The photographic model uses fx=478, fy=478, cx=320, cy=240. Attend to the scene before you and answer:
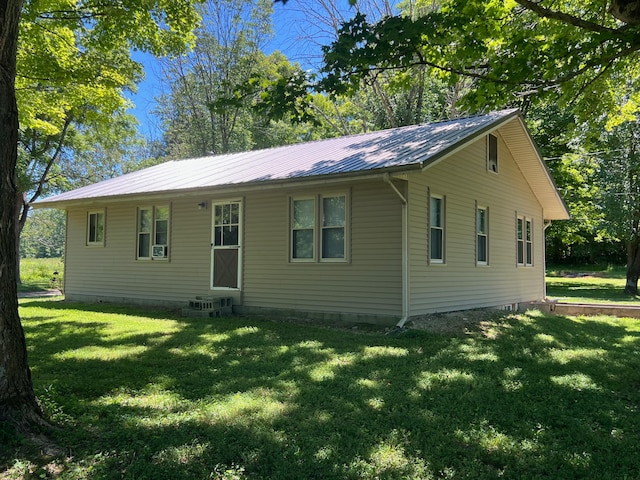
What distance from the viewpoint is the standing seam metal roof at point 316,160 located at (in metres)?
8.83

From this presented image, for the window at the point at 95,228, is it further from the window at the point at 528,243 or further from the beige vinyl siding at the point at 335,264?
the window at the point at 528,243

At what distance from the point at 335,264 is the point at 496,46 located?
20.4 feet

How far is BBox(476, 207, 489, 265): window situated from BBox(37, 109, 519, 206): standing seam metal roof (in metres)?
2.32

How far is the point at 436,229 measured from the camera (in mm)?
10094

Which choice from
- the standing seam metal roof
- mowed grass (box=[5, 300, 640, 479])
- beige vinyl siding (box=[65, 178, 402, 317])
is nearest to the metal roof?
the standing seam metal roof

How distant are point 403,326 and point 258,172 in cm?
476

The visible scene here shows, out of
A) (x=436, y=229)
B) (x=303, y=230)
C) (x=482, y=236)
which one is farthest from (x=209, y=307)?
(x=482, y=236)

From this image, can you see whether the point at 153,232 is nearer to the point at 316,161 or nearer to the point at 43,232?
the point at 316,161

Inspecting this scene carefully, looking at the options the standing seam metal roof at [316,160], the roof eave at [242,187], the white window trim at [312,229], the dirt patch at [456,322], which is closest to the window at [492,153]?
the standing seam metal roof at [316,160]

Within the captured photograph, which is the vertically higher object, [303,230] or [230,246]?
[303,230]

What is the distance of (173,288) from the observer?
1211 cm

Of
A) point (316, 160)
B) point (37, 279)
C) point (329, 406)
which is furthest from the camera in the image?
point (37, 279)

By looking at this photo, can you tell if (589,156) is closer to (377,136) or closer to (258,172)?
(377,136)

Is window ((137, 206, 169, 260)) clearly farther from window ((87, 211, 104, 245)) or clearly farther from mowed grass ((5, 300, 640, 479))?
mowed grass ((5, 300, 640, 479))
